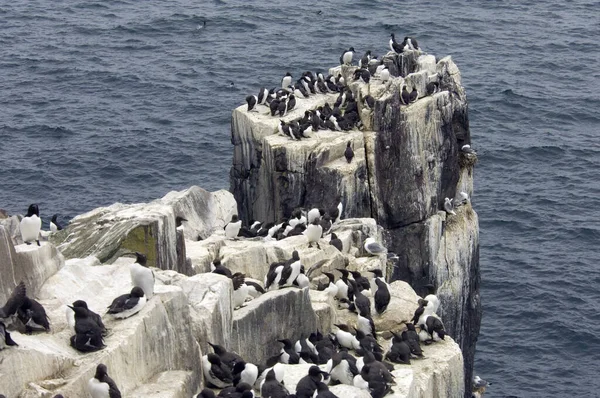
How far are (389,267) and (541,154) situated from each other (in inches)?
856

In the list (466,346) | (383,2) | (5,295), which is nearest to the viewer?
(5,295)

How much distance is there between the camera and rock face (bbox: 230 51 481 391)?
3847cm

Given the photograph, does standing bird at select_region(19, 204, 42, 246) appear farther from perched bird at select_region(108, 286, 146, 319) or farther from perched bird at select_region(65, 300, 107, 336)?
perched bird at select_region(65, 300, 107, 336)

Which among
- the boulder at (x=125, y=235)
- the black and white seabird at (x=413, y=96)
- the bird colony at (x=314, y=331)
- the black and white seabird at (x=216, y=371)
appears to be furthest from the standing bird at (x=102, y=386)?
the black and white seabird at (x=413, y=96)

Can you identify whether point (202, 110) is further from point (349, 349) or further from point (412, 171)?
point (349, 349)

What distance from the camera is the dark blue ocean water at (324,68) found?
4531 centimetres

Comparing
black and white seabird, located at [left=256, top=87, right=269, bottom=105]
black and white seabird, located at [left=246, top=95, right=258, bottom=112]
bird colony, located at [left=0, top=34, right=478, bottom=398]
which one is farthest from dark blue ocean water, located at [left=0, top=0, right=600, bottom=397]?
black and white seabird, located at [left=246, top=95, right=258, bottom=112]

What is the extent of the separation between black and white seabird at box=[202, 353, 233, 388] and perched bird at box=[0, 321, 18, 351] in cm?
468

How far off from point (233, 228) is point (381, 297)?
253 inches

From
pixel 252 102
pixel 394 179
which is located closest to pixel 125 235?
pixel 394 179

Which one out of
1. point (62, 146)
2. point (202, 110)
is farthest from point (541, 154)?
point (62, 146)

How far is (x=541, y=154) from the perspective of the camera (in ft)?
185

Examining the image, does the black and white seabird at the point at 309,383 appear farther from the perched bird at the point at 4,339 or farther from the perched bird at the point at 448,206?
the perched bird at the point at 448,206

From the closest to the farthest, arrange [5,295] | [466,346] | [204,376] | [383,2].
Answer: [5,295] < [204,376] < [466,346] < [383,2]
